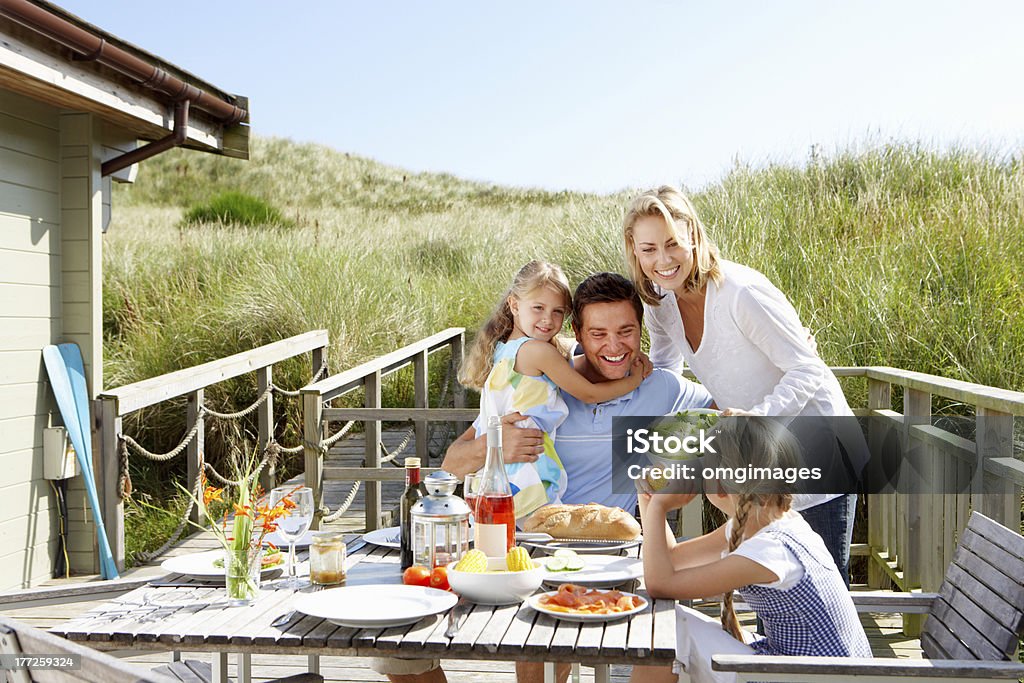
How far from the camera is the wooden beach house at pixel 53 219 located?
5457 mm

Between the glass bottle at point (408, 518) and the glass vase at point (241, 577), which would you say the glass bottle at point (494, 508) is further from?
the glass vase at point (241, 577)

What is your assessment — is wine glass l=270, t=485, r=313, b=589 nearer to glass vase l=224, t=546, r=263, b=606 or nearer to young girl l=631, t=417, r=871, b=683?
glass vase l=224, t=546, r=263, b=606

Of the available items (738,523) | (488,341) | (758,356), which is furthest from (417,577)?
(488,341)

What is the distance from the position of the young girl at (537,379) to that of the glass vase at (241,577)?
122 centimetres

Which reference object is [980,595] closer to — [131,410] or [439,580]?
[439,580]

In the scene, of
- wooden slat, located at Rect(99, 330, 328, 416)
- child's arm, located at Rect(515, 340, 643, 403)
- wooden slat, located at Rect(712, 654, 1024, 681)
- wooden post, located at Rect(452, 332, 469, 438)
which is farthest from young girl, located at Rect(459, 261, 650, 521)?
wooden post, located at Rect(452, 332, 469, 438)

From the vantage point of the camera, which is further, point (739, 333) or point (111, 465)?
point (111, 465)

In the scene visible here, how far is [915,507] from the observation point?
4277 mm

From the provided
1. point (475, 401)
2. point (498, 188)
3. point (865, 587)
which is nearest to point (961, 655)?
point (865, 587)

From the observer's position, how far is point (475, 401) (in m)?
9.21

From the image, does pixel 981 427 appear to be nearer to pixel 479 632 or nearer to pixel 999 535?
pixel 999 535

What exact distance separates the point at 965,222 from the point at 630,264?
169 inches

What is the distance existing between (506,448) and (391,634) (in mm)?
1416

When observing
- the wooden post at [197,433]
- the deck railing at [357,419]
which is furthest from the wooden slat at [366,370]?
the wooden post at [197,433]
